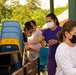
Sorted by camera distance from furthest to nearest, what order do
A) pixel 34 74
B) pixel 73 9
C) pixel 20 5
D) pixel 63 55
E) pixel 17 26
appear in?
pixel 20 5 → pixel 73 9 → pixel 17 26 → pixel 34 74 → pixel 63 55

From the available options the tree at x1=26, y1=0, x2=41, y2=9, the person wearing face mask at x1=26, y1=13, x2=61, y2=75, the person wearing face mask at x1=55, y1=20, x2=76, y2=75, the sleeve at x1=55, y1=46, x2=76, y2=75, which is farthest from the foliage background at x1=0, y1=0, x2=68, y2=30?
the sleeve at x1=55, y1=46, x2=76, y2=75

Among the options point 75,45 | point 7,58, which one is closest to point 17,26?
point 7,58

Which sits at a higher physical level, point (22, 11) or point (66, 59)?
point (66, 59)

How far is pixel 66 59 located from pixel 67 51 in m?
0.08

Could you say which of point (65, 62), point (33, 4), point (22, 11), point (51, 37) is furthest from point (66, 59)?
point (33, 4)

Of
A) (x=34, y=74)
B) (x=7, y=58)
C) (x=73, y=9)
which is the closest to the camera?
(x=34, y=74)

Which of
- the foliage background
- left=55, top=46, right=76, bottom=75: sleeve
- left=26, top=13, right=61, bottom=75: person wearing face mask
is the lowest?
the foliage background

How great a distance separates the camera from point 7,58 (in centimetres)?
354

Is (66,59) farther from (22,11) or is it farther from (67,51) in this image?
(22,11)

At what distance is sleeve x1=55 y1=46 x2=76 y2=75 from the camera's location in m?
2.00

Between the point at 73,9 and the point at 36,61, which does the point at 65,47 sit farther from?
the point at 73,9

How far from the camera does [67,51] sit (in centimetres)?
208

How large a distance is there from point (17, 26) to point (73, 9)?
151 cm

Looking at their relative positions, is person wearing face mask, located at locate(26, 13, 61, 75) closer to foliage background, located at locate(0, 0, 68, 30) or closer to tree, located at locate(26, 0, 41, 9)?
foliage background, located at locate(0, 0, 68, 30)
